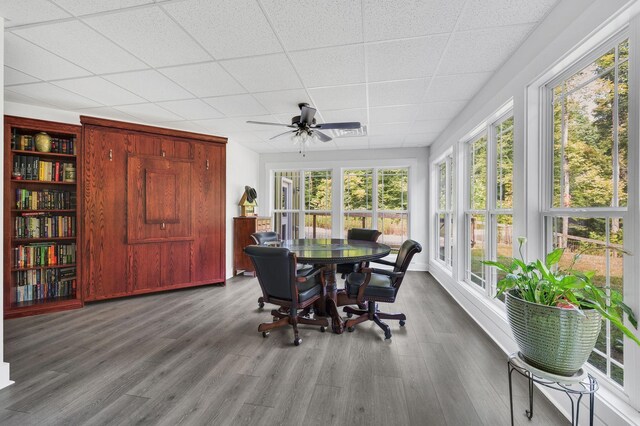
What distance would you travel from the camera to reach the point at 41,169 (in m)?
3.21

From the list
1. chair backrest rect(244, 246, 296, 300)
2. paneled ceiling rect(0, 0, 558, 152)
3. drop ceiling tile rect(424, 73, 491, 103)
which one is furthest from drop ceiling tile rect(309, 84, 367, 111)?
chair backrest rect(244, 246, 296, 300)

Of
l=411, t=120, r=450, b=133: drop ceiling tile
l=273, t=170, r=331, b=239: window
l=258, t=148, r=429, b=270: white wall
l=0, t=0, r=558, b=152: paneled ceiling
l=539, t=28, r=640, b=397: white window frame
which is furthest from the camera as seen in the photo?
l=273, t=170, r=331, b=239: window

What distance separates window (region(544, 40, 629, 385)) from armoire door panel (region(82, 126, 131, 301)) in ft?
15.4

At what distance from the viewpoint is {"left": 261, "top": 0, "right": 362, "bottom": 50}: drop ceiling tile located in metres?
1.65

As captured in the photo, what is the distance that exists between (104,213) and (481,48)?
4.55m

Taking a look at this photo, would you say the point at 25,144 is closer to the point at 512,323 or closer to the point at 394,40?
the point at 394,40

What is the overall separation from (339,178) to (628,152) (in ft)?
14.6

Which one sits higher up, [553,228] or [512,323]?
[553,228]

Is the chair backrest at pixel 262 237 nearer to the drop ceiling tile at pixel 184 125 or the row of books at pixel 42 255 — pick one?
the drop ceiling tile at pixel 184 125

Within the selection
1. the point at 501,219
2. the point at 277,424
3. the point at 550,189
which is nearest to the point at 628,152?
the point at 550,189

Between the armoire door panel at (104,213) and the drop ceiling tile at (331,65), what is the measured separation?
2816 mm

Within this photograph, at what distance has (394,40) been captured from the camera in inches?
77.5

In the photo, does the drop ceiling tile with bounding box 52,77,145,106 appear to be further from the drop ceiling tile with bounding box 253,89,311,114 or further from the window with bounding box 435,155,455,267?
the window with bounding box 435,155,455,267

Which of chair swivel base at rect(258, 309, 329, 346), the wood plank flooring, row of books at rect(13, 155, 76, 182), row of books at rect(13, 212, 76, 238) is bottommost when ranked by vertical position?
the wood plank flooring
